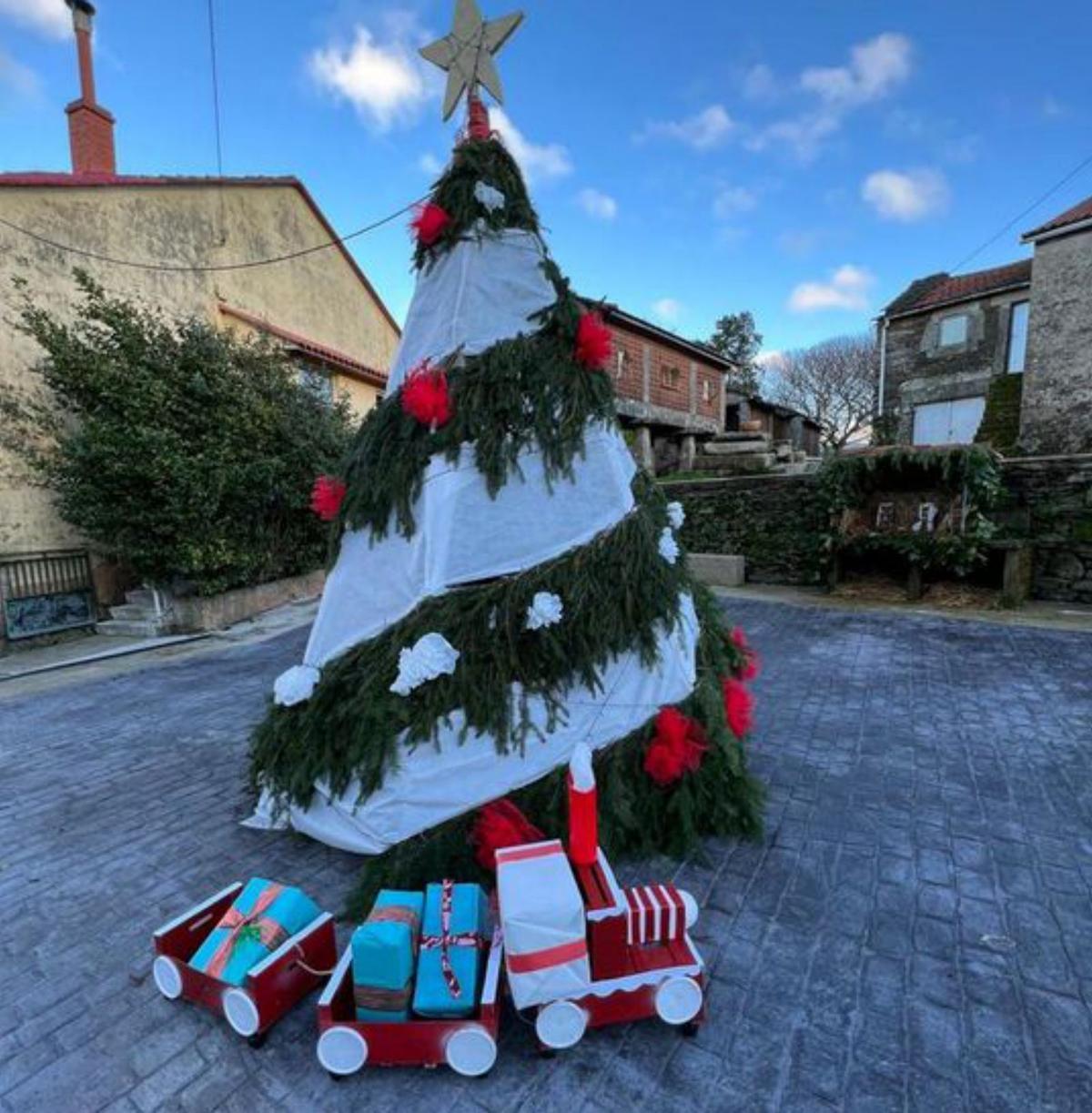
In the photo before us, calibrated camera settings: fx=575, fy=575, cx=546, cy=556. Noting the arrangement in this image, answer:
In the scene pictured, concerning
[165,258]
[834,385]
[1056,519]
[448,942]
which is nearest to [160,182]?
[165,258]

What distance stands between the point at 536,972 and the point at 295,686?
156 cm

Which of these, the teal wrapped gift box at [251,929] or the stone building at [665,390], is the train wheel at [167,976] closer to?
the teal wrapped gift box at [251,929]

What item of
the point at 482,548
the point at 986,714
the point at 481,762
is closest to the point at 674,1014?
the point at 481,762

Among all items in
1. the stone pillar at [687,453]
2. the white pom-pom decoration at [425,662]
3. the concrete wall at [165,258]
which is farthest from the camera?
the stone pillar at [687,453]

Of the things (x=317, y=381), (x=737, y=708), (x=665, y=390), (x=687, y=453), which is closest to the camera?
(x=737, y=708)

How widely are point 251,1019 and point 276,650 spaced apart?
5865mm

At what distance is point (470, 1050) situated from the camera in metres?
1.61

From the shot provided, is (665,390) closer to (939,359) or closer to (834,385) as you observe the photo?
(939,359)

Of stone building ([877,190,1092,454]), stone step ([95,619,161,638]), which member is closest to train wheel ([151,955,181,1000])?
stone step ([95,619,161,638])

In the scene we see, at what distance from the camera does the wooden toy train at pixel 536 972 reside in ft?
5.32

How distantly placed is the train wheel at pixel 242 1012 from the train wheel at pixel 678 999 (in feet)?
3.91

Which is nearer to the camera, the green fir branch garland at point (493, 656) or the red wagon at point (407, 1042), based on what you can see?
the red wagon at point (407, 1042)

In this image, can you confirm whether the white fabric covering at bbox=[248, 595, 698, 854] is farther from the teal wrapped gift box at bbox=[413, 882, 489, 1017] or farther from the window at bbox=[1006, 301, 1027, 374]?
the window at bbox=[1006, 301, 1027, 374]

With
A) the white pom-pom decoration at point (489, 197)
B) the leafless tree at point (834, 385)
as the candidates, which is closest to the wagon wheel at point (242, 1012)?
the white pom-pom decoration at point (489, 197)
